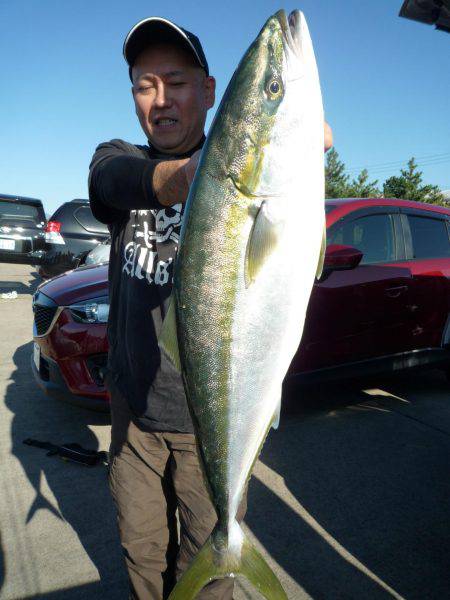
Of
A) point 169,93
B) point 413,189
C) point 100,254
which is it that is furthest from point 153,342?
point 413,189

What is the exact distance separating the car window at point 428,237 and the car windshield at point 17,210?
840 centimetres

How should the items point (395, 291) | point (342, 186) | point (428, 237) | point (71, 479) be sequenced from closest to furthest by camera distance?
point (71, 479), point (395, 291), point (428, 237), point (342, 186)

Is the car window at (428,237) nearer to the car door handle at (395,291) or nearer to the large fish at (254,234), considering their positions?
the car door handle at (395,291)

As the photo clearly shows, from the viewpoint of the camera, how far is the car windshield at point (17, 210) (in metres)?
10.0

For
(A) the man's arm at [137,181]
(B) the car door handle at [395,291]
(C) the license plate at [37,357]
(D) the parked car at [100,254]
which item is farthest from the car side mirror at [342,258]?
Result: (D) the parked car at [100,254]

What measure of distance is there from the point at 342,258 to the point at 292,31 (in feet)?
7.65

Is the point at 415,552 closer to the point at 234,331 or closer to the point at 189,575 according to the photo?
the point at 189,575

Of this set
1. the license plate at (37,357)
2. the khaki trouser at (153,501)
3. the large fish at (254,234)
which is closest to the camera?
the large fish at (254,234)

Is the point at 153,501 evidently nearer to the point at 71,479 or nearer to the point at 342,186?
the point at 71,479

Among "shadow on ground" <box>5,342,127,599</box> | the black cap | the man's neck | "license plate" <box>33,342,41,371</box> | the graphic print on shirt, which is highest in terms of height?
the black cap

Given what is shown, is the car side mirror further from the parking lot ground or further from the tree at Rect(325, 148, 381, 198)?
the tree at Rect(325, 148, 381, 198)

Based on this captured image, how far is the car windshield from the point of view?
395 inches

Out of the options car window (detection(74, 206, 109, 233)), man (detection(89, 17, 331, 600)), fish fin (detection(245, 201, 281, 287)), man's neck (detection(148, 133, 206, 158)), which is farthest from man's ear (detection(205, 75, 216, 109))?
car window (detection(74, 206, 109, 233))

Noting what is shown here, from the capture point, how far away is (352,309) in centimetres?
384
